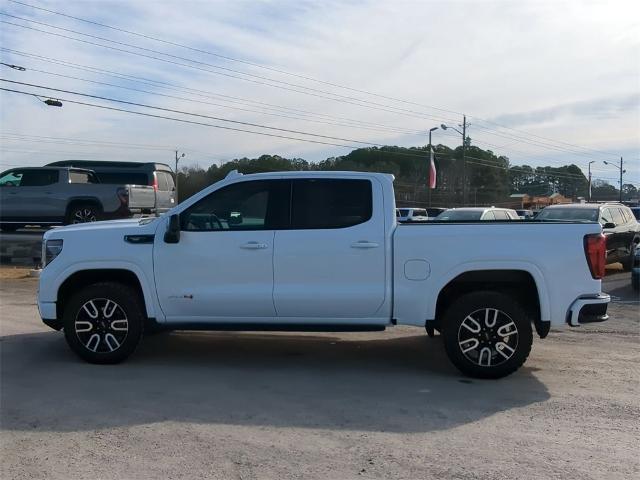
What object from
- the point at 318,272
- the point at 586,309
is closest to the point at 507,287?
the point at 586,309

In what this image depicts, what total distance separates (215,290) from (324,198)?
1408mm

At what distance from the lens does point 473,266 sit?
5.85 metres

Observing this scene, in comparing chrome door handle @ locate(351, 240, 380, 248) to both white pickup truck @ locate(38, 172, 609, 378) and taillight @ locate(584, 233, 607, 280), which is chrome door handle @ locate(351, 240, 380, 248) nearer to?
white pickup truck @ locate(38, 172, 609, 378)

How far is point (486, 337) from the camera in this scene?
19.3 feet

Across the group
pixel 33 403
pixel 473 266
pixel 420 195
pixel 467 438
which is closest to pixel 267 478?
pixel 467 438

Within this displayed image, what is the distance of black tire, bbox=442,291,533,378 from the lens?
5.83 metres

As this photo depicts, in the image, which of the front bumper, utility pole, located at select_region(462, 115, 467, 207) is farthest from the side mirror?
utility pole, located at select_region(462, 115, 467, 207)

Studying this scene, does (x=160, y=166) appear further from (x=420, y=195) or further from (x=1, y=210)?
(x=420, y=195)

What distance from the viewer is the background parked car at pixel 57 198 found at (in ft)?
54.6

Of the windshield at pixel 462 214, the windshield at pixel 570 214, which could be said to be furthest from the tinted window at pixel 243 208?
the windshield at pixel 462 214

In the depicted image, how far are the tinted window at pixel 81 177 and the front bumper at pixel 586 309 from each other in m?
14.5

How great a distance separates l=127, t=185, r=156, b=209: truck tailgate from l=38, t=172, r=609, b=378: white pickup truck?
10.6 meters

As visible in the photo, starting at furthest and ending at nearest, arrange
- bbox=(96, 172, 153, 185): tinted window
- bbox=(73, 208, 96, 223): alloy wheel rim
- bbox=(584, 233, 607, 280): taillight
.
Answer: bbox=(96, 172, 153, 185): tinted window < bbox=(73, 208, 96, 223): alloy wheel rim < bbox=(584, 233, 607, 280): taillight

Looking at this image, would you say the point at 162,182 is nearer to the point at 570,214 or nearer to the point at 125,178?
the point at 125,178
